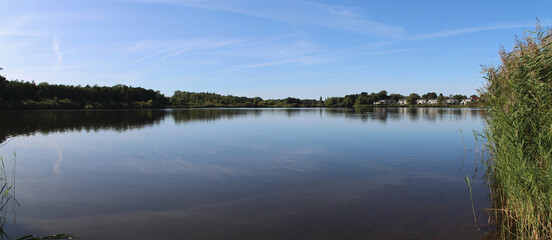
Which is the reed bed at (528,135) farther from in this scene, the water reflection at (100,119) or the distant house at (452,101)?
the distant house at (452,101)

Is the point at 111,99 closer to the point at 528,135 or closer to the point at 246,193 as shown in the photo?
the point at 246,193

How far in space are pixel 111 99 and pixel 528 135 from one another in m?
127

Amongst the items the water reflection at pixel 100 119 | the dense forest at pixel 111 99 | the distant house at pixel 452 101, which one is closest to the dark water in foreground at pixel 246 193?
the water reflection at pixel 100 119

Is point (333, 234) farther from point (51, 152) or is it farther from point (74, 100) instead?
point (74, 100)

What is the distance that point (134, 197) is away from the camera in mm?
8500

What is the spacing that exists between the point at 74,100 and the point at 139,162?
105686mm

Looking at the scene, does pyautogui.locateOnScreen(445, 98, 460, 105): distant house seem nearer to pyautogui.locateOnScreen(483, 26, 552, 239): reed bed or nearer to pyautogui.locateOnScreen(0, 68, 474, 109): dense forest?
pyautogui.locateOnScreen(0, 68, 474, 109): dense forest

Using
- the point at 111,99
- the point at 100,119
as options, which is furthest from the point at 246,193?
the point at 111,99

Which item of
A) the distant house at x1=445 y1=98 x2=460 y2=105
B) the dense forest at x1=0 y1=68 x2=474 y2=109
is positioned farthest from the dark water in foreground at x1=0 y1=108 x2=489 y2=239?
the distant house at x1=445 y1=98 x2=460 y2=105

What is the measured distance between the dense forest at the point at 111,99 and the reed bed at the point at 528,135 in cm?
5054

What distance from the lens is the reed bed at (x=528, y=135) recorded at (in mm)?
5367

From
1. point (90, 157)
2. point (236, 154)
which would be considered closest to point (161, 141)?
point (90, 157)

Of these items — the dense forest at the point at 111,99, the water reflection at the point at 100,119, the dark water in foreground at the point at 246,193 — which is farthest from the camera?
the dense forest at the point at 111,99

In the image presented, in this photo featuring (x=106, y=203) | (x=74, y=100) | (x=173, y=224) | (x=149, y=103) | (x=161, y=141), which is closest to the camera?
(x=173, y=224)
